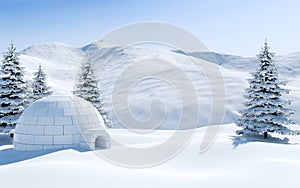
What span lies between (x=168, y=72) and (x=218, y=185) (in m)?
49.2

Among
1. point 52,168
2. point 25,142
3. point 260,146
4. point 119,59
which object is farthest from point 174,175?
point 119,59

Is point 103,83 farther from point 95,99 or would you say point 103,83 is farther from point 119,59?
point 95,99

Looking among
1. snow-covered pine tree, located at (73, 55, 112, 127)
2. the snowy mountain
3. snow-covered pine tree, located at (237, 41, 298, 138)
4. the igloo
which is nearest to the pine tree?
snow-covered pine tree, located at (73, 55, 112, 127)

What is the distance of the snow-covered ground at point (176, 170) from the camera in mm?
7887

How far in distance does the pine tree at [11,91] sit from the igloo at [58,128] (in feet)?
24.6

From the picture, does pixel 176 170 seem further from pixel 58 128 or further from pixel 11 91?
pixel 11 91

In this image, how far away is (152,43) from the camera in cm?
1313

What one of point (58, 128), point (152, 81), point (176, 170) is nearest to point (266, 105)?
point (176, 170)

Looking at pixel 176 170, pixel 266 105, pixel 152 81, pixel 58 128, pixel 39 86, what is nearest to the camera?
pixel 176 170

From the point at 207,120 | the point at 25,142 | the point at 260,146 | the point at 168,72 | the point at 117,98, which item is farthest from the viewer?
the point at 168,72

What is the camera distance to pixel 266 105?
1777 centimetres

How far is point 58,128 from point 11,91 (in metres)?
10.00

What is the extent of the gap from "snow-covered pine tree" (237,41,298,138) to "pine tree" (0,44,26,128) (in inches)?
611

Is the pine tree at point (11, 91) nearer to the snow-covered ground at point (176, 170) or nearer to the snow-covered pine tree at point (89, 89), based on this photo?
the snow-covered pine tree at point (89, 89)
